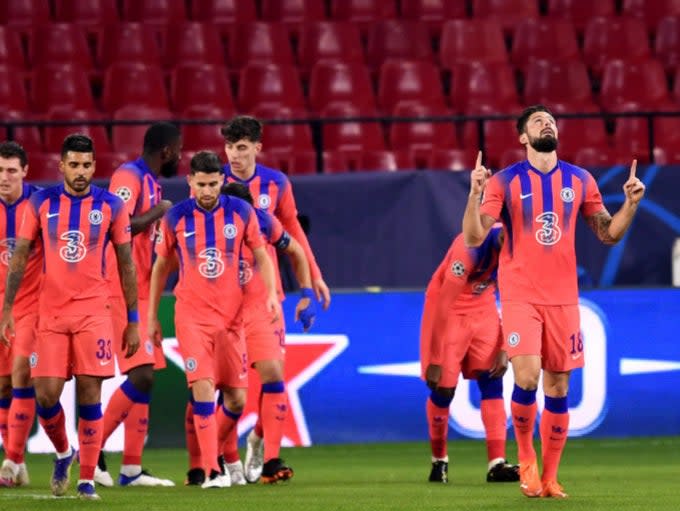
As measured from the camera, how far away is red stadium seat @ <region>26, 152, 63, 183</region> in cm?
1443

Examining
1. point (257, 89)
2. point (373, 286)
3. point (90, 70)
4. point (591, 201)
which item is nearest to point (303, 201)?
point (373, 286)

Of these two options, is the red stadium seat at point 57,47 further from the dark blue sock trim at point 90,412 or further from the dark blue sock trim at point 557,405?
the dark blue sock trim at point 557,405

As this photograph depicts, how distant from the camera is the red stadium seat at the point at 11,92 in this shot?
50.6 ft

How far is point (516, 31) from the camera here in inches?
674

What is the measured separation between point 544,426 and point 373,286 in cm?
535

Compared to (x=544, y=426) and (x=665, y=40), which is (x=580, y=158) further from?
(x=544, y=426)

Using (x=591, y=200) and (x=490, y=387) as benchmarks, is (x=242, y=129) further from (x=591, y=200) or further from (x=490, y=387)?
(x=591, y=200)

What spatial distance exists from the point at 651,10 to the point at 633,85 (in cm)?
152

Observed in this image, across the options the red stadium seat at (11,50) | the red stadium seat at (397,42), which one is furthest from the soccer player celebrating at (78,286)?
the red stadium seat at (397,42)

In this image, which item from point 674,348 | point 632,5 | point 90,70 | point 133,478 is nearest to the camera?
point 133,478

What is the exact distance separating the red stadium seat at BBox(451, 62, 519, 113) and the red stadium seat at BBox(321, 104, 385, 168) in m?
1.02

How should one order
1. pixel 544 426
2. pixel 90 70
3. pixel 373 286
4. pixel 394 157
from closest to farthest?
pixel 544 426 → pixel 373 286 → pixel 394 157 → pixel 90 70

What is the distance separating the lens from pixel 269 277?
900 centimetres

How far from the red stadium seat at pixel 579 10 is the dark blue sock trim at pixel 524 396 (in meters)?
9.86
